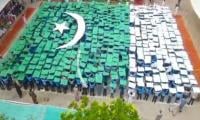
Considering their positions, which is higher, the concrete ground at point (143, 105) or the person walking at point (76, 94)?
the person walking at point (76, 94)

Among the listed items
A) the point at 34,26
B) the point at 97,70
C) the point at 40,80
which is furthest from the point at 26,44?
the point at 97,70

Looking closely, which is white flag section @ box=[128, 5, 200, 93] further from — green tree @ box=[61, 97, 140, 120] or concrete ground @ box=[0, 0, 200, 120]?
green tree @ box=[61, 97, 140, 120]

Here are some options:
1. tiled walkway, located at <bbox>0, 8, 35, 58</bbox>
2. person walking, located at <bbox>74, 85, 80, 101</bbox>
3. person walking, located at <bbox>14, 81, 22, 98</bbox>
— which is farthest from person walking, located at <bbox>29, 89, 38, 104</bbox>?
tiled walkway, located at <bbox>0, 8, 35, 58</bbox>

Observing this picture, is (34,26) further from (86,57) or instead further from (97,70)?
(97,70)

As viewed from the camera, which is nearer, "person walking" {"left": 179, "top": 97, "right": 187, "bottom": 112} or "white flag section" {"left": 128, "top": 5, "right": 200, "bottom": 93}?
"person walking" {"left": 179, "top": 97, "right": 187, "bottom": 112}

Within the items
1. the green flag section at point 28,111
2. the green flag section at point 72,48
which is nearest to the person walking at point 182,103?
the green flag section at point 72,48

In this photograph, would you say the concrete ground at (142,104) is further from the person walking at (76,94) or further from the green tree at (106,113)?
the green tree at (106,113)
